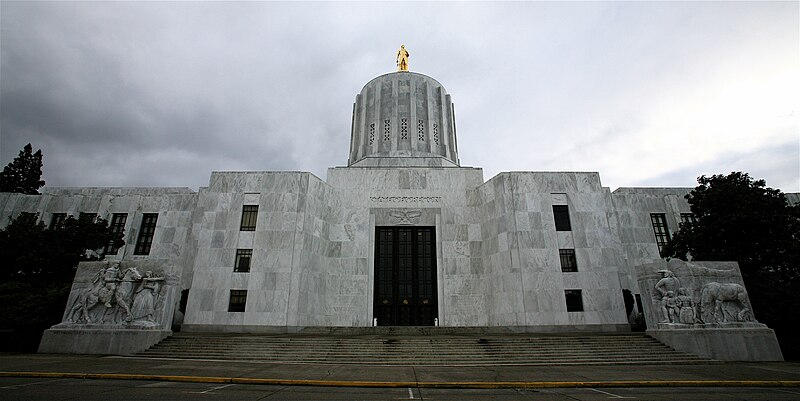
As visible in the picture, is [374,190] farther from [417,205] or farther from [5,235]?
[5,235]

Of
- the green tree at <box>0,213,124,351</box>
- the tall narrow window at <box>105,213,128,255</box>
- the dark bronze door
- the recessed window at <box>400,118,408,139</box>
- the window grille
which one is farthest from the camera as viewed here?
the window grille

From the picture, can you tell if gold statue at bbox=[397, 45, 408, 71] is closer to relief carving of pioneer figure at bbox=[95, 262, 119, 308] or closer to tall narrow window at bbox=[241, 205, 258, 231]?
tall narrow window at bbox=[241, 205, 258, 231]

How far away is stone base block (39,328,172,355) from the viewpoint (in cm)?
1859

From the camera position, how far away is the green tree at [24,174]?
A: 40375 millimetres

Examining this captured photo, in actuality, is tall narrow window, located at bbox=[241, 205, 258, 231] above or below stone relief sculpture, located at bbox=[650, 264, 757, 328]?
above

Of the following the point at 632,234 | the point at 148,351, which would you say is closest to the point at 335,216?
the point at 148,351

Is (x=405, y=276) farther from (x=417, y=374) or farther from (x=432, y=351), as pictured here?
(x=417, y=374)

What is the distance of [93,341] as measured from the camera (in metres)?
18.7

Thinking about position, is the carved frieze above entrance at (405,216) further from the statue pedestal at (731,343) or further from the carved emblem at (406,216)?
the statue pedestal at (731,343)

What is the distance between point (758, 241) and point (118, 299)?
37.8m

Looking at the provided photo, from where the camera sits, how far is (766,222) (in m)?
22.4

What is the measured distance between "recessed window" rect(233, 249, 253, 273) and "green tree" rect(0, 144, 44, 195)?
32.4 meters

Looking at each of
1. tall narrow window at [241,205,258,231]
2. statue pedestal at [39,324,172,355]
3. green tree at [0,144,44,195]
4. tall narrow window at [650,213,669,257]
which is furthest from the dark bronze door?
green tree at [0,144,44,195]

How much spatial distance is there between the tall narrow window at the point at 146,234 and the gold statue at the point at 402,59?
29.6 metres
